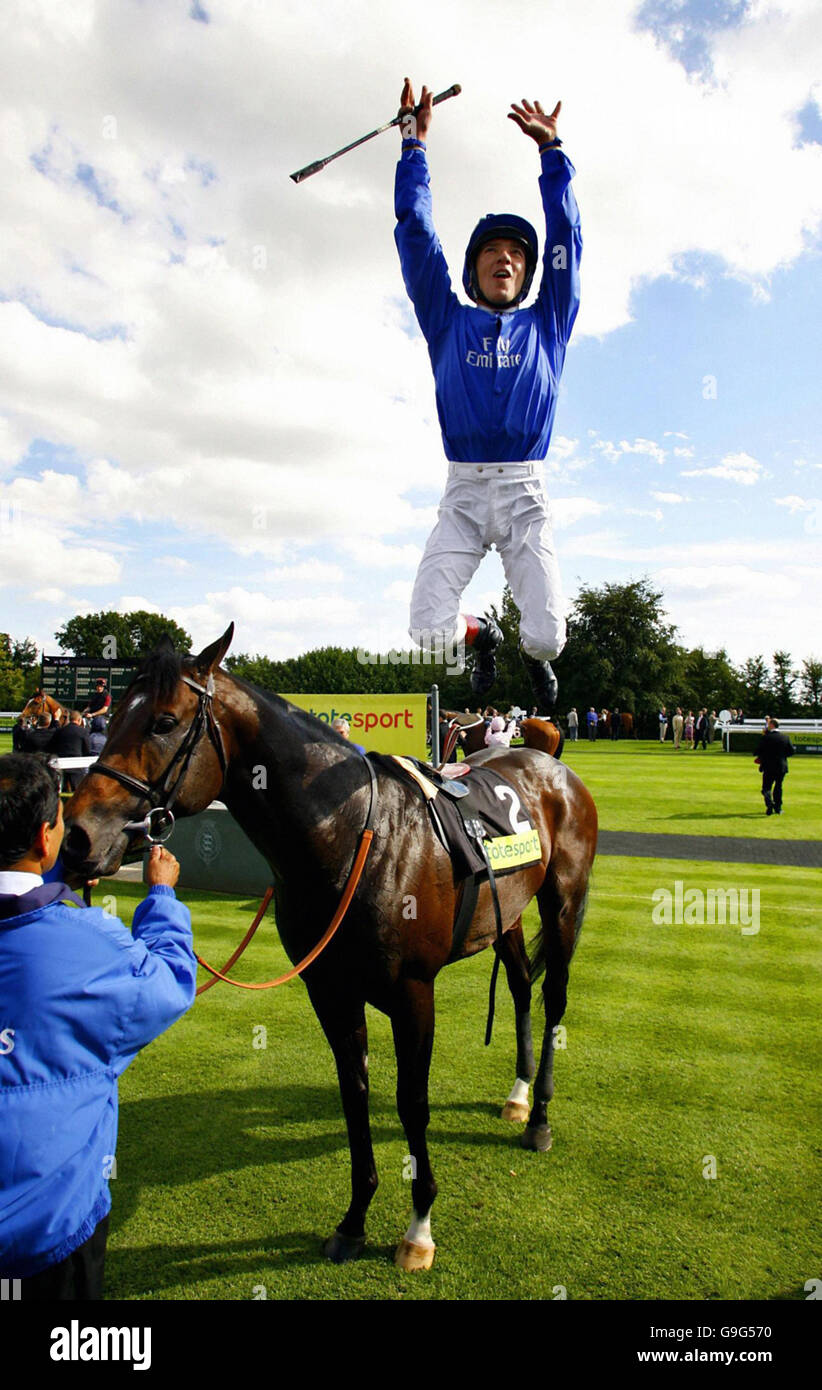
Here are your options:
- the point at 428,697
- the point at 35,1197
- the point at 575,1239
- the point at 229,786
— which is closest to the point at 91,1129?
the point at 35,1197

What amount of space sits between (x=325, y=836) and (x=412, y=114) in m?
3.34

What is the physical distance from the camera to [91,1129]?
2.01 m

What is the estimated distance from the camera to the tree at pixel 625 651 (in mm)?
49094

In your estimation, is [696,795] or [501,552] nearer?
[501,552]

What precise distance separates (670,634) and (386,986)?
57.5 metres

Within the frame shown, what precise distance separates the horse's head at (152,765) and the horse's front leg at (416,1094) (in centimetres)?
122

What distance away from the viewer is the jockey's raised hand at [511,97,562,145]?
3.78 meters

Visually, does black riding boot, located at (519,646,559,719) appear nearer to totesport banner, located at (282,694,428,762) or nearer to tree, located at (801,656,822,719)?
totesport banner, located at (282,694,428,762)

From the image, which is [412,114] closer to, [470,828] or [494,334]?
[494,334]

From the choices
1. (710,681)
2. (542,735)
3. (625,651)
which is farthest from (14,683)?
(542,735)

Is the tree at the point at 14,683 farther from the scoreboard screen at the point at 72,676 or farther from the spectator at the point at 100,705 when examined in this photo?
the spectator at the point at 100,705

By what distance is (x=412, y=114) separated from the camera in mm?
3742

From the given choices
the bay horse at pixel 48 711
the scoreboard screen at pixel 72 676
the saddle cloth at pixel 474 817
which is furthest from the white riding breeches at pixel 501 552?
the scoreboard screen at pixel 72 676
